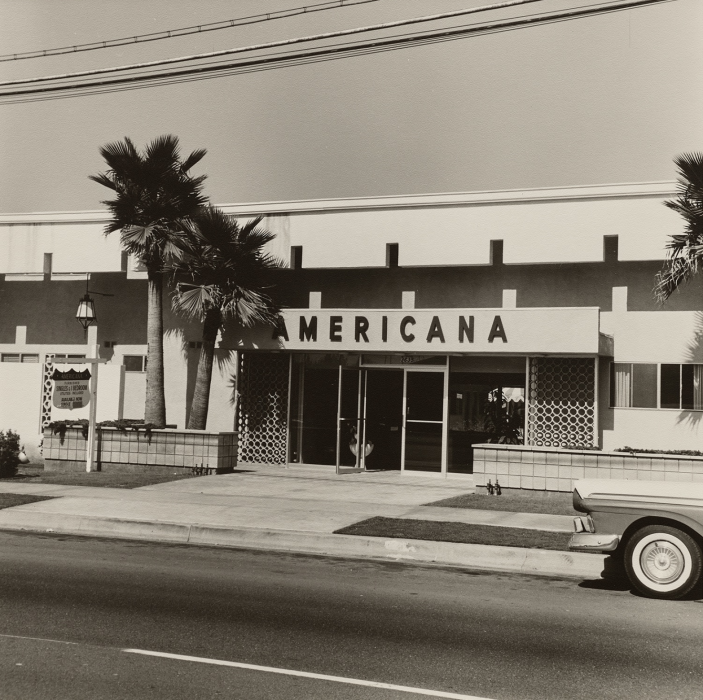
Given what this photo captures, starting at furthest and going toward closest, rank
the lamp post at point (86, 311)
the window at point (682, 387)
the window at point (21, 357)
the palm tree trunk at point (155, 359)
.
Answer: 1. the window at point (21, 357)
2. the lamp post at point (86, 311)
3. the palm tree trunk at point (155, 359)
4. the window at point (682, 387)

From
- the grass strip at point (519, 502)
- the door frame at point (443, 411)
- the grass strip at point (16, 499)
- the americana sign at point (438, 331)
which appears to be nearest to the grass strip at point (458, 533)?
the grass strip at point (519, 502)

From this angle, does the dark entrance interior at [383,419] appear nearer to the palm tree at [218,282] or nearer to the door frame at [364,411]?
the door frame at [364,411]

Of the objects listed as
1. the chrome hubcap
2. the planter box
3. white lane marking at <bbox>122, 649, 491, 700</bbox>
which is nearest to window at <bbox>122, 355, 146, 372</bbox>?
the planter box

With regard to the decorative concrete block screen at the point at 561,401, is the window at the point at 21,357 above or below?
above

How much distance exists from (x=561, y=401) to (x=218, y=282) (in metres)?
8.07

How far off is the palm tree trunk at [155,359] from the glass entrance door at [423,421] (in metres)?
5.69

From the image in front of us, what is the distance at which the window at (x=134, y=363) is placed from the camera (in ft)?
78.4

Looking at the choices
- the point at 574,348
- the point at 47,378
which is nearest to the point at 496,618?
the point at 574,348

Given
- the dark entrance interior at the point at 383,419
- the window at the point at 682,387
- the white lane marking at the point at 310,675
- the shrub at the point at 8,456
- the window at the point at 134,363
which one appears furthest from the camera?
the window at the point at 134,363

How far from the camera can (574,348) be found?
746 inches

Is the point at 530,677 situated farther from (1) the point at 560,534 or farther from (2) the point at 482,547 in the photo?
(1) the point at 560,534

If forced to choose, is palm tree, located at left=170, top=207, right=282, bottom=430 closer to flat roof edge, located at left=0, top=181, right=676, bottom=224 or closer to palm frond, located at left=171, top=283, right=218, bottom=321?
palm frond, located at left=171, top=283, right=218, bottom=321

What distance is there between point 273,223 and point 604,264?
7.78m

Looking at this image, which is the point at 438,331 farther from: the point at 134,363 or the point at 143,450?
the point at 134,363
